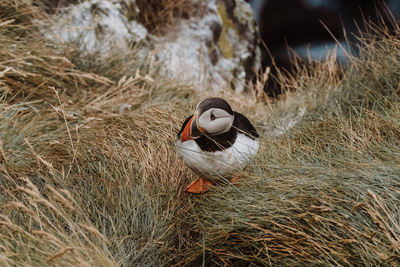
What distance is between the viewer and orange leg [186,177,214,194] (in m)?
2.25

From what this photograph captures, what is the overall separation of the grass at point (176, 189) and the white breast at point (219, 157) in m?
0.08

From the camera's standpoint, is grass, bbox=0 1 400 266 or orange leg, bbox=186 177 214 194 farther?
orange leg, bbox=186 177 214 194

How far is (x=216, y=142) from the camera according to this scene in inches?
79.9

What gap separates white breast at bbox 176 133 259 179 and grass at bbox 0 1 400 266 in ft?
0.26

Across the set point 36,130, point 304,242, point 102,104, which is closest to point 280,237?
point 304,242

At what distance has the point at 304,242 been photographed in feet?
5.57

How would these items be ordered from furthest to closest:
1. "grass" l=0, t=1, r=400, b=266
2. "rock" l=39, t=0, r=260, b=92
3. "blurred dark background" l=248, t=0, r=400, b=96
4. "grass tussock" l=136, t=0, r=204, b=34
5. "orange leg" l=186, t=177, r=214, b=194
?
"blurred dark background" l=248, t=0, r=400, b=96 → "grass tussock" l=136, t=0, r=204, b=34 → "rock" l=39, t=0, r=260, b=92 → "orange leg" l=186, t=177, r=214, b=194 → "grass" l=0, t=1, r=400, b=266

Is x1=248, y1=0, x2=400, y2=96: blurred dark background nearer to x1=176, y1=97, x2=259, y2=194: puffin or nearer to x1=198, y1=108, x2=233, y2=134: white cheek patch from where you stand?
x1=176, y1=97, x2=259, y2=194: puffin

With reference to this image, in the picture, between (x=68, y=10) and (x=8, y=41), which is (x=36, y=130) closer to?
(x=8, y=41)

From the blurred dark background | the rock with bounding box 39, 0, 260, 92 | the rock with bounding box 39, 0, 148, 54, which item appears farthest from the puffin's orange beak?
the blurred dark background

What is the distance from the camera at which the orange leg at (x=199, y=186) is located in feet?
7.39

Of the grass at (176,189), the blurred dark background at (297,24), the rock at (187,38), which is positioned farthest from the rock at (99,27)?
the blurred dark background at (297,24)

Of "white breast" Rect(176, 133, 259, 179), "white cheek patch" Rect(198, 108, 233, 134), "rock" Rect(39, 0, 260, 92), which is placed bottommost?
"rock" Rect(39, 0, 260, 92)

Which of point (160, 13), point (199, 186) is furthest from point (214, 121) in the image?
point (160, 13)
